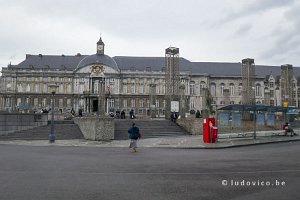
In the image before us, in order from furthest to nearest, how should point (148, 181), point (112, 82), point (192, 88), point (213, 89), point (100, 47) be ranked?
point (213, 89), point (192, 88), point (112, 82), point (100, 47), point (148, 181)

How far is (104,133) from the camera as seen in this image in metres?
27.2

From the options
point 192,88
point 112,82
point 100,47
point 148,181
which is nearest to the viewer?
point 148,181

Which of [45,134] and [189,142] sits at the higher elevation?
[45,134]

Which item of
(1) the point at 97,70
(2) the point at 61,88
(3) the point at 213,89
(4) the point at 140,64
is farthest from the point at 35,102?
(3) the point at 213,89

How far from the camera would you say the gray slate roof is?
9669 cm

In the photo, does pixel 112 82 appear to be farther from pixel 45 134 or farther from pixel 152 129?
pixel 45 134

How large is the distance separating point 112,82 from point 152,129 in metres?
64.6

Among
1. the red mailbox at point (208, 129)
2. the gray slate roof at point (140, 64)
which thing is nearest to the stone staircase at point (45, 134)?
the red mailbox at point (208, 129)

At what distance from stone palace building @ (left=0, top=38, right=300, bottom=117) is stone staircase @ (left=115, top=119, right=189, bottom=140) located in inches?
2207

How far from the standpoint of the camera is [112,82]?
95.5 m

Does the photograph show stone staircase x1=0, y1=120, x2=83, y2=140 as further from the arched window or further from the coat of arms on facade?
the arched window

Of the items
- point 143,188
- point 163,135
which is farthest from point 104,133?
point 143,188

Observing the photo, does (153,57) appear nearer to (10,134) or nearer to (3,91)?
(3,91)

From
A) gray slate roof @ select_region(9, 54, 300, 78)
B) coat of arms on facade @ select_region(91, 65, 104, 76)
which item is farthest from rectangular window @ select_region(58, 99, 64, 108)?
coat of arms on facade @ select_region(91, 65, 104, 76)
